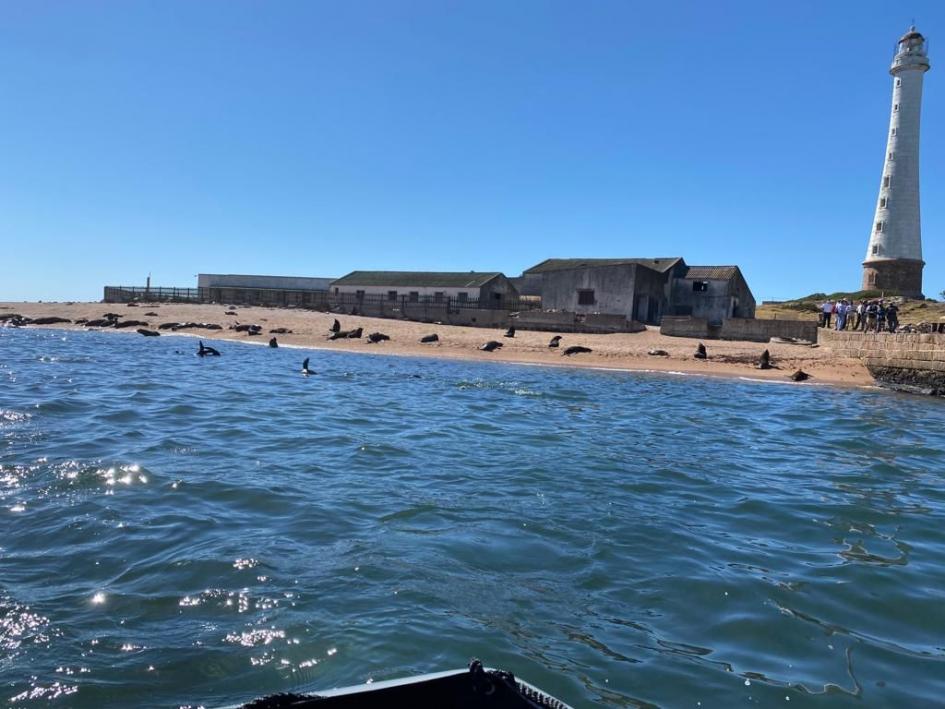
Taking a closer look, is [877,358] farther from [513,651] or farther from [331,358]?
[513,651]

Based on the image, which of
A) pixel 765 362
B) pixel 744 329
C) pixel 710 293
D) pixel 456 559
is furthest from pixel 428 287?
pixel 456 559

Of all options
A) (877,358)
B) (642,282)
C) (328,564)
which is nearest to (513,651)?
(328,564)

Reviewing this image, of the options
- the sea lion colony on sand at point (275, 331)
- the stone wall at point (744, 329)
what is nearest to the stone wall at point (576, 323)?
the stone wall at point (744, 329)

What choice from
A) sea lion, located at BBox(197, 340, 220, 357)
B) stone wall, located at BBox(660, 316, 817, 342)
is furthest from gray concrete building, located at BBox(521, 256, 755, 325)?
sea lion, located at BBox(197, 340, 220, 357)

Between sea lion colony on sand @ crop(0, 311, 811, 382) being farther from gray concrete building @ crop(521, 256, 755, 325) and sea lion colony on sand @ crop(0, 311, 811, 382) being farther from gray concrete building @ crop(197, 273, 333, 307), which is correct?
gray concrete building @ crop(197, 273, 333, 307)

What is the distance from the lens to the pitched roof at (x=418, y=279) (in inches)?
2105

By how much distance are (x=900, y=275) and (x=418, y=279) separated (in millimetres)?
38627

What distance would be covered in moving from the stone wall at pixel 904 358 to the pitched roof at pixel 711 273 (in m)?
21.4

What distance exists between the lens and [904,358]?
77.9 feet

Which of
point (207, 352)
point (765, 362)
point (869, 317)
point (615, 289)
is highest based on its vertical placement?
point (615, 289)

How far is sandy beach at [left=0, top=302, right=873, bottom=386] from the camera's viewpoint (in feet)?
87.5

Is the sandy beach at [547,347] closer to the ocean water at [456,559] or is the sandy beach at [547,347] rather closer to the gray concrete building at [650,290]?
the gray concrete building at [650,290]

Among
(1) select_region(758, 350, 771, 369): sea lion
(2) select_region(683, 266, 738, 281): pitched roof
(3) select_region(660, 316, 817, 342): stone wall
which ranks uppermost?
(2) select_region(683, 266, 738, 281): pitched roof

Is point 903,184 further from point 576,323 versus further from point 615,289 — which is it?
point 576,323
